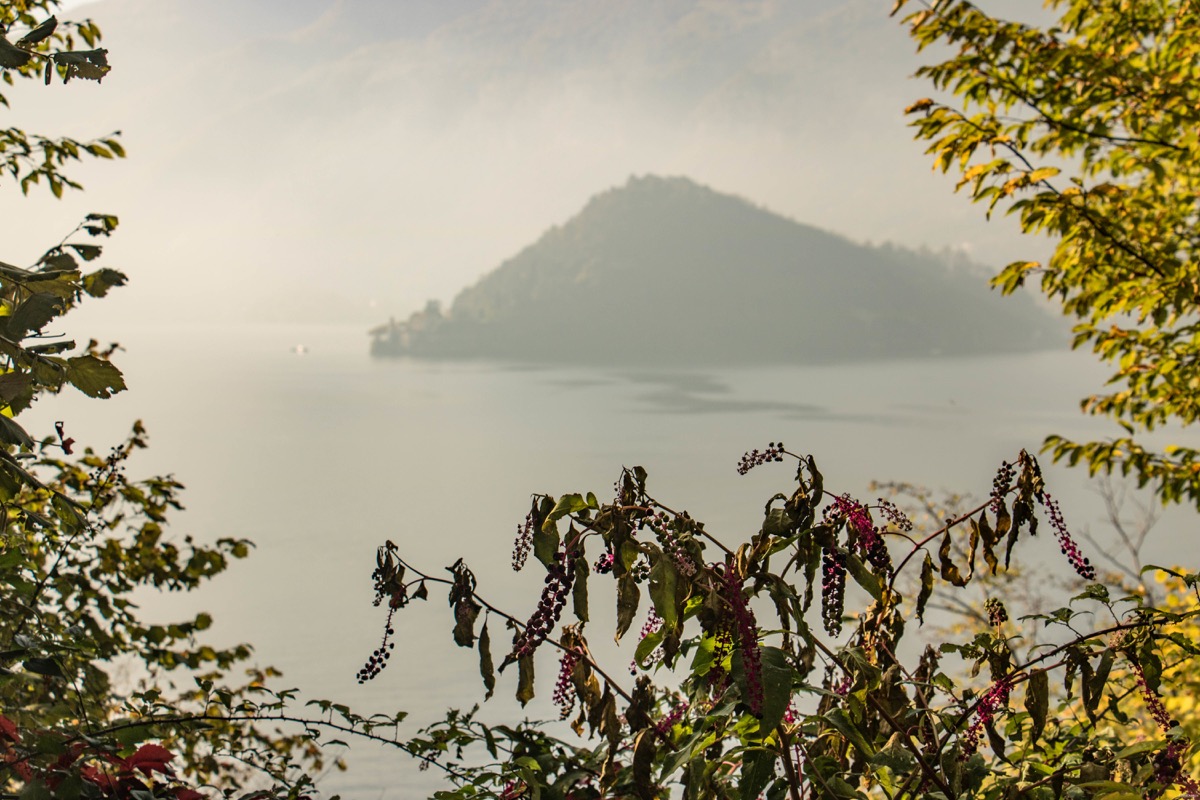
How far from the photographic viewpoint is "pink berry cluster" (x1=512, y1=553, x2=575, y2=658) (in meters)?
0.82

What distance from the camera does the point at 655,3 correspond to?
80.4m

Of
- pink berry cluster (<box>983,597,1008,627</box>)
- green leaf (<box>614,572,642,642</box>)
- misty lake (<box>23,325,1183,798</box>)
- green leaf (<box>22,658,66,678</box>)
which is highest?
green leaf (<box>614,572,642,642</box>)

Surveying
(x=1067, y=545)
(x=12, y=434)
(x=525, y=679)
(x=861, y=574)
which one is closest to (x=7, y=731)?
(x=12, y=434)

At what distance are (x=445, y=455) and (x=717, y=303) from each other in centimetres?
2093

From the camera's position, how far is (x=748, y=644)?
0.77 metres

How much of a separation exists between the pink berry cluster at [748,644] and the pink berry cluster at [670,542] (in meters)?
0.04

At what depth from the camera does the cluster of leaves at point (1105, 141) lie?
2.92m

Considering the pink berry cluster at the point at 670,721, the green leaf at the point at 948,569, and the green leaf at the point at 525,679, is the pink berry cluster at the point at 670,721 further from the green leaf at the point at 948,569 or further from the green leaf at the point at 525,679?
the green leaf at the point at 948,569

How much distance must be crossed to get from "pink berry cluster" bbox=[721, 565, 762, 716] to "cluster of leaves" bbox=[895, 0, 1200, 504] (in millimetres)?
2448

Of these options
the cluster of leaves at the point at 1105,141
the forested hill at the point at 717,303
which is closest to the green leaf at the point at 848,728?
the cluster of leaves at the point at 1105,141

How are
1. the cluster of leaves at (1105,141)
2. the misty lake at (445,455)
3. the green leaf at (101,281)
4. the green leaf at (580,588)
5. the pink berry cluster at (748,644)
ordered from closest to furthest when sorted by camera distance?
1. the pink berry cluster at (748,644)
2. the green leaf at (580,588)
3. the green leaf at (101,281)
4. the cluster of leaves at (1105,141)
5. the misty lake at (445,455)

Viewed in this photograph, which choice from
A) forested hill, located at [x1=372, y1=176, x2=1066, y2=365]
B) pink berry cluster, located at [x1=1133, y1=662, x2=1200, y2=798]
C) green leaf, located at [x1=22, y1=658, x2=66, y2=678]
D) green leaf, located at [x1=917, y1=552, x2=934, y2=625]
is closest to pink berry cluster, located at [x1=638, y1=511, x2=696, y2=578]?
green leaf, located at [x1=917, y1=552, x2=934, y2=625]

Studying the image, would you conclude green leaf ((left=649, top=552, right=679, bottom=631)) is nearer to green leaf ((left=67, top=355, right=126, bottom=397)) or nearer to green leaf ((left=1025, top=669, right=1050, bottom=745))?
green leaf ((left=1025, top=669, right=1050, bottom=745))

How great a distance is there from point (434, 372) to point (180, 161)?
29079mm
